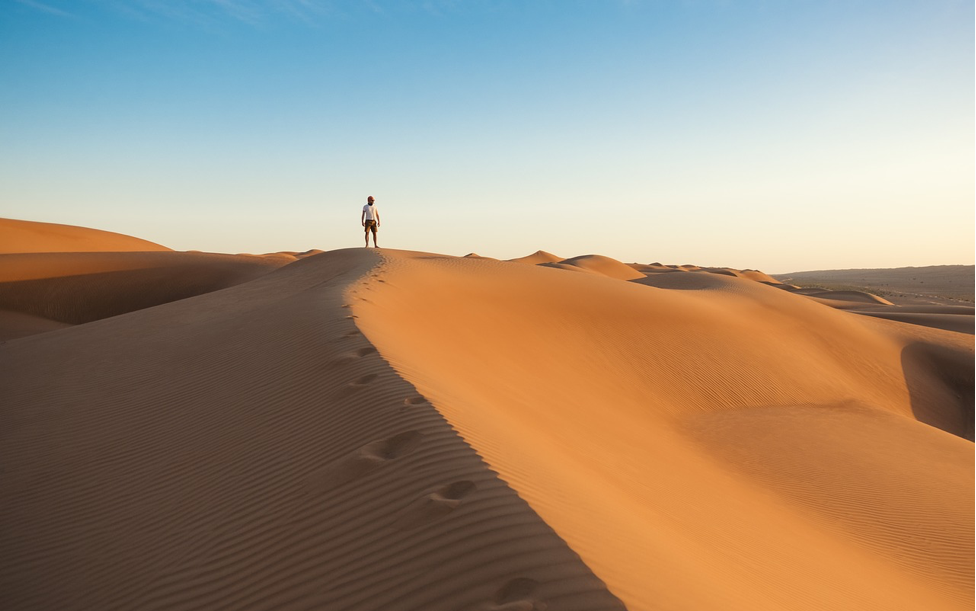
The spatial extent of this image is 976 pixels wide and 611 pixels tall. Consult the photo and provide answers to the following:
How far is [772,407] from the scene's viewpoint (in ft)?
43.1

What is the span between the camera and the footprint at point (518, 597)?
2.57 meters

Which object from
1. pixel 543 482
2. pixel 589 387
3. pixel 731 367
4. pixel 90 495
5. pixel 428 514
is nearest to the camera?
pixel 428 514

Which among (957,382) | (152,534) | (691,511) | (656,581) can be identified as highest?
(656,581)

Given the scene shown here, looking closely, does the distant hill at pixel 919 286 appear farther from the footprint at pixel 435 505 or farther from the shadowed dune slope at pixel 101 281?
the footprint at pixel 435 505

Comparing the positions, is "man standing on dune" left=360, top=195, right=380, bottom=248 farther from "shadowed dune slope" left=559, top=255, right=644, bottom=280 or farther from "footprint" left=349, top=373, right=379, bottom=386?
"shadowed dune slope" left=559, top=255, right=644, bottom=280

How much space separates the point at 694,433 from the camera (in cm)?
1039

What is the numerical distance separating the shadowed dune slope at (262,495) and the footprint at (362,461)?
0.05 ft

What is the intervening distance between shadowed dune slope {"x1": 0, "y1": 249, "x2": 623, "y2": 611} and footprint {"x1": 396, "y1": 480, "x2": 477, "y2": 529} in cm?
1

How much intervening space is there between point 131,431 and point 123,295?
18.3m

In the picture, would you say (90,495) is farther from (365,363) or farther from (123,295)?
(123,295)

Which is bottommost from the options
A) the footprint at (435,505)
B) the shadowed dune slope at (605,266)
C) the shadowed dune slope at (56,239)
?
the footprint at (435,505)

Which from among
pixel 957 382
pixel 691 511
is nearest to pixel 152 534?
pixel 691 511

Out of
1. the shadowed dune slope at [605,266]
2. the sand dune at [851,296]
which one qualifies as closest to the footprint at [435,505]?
the sand dune at [851,296]

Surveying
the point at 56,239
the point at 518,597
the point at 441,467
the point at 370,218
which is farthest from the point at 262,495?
the point at 56,239
